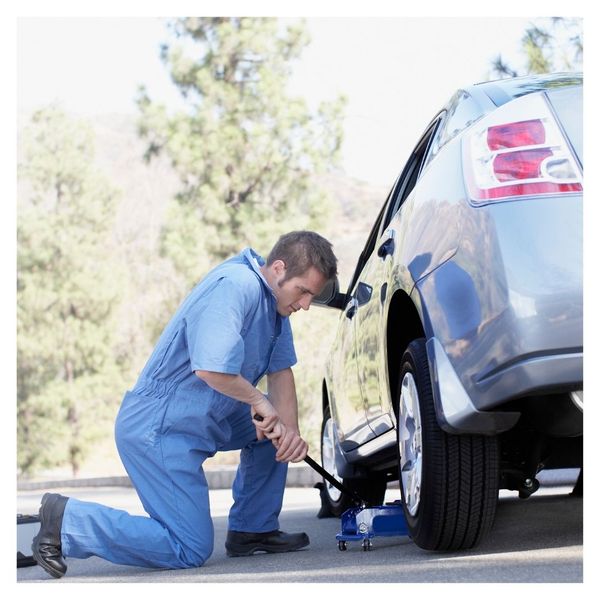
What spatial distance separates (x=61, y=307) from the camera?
23859 mm

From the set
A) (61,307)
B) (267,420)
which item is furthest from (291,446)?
(61,307)

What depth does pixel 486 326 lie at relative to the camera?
295cm

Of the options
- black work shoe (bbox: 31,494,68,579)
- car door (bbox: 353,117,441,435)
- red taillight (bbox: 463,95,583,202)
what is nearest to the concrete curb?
car door (bbox: 353,117,441,435)

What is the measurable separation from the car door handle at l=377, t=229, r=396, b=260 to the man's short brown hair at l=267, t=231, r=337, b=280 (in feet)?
0.61

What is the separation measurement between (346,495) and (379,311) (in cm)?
191

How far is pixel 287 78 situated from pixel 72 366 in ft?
27.5

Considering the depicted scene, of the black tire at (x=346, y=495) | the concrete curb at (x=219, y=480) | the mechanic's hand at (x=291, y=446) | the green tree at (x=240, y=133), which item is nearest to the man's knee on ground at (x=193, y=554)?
the mechanic's hand at (x=291, y=446)

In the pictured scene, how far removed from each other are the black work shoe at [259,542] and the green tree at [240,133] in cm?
1492

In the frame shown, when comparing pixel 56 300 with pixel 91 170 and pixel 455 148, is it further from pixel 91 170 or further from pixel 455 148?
pixel 455 148

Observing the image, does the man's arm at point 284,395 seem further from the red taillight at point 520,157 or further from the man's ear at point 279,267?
the red taillight at point 520,157

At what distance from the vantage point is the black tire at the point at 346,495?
5520 mm

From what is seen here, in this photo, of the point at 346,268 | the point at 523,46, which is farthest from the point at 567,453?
the point at 346,268

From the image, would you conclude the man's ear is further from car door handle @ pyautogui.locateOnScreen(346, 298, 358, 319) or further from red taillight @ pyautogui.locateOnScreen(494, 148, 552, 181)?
red taillight @ pyautogui.locateOnScreen(494, 148, 552, 181)

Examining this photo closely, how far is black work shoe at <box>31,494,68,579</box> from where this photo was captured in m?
3.75
